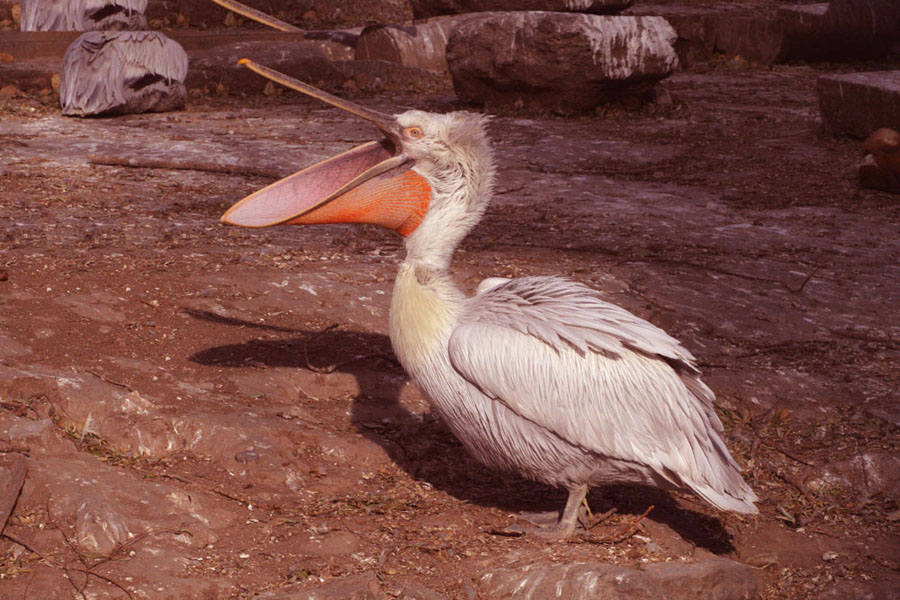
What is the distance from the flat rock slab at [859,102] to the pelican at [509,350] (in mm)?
5051

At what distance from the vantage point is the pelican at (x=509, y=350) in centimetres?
249

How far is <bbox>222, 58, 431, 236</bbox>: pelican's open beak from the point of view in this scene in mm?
2701

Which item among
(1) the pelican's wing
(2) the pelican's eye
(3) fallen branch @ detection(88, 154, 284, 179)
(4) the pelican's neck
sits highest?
(2) the pelican's eye

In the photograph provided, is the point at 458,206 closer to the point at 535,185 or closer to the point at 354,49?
the point at 535,185

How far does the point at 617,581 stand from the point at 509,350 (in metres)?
0.60

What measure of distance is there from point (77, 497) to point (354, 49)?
760cm

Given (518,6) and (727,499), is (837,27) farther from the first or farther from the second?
(727,499)

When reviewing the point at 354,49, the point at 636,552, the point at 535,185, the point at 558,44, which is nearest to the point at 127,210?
the point at 535,185

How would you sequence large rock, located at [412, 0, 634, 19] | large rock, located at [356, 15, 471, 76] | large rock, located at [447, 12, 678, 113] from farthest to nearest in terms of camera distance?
1. large rock, located at [356, 15, 471, 76]
2. large rock, located at [412, 0, 634, 19]
3. large rock, located at [447, 12, 678, 113]

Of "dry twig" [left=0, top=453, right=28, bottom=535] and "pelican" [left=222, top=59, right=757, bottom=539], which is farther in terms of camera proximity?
"pelican" [left=222, top=59, right=757, bottom=539]

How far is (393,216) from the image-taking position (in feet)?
9.05

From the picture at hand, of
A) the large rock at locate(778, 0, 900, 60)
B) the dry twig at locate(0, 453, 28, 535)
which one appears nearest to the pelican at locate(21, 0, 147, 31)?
the dry twig at locate(0, 453, 28, 535)

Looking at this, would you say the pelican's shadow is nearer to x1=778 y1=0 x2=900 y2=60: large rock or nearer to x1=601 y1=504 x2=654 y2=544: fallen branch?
x1=601 y1=504 x2=654 y2=544: fallen branch

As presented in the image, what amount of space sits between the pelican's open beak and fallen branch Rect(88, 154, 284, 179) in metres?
3.03
